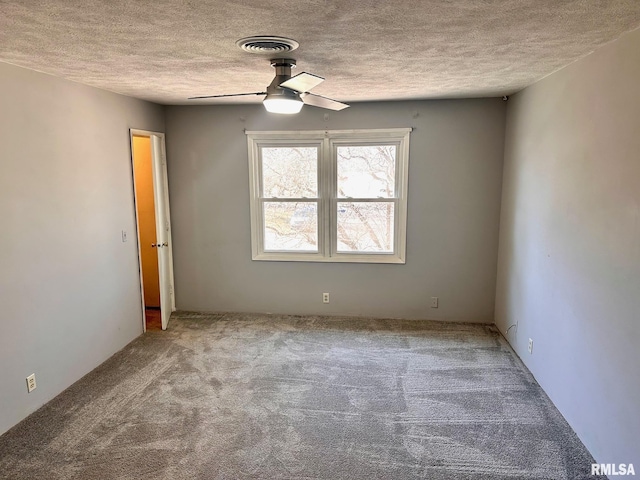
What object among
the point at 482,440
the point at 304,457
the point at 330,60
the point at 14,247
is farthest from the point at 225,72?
the point at 482,440

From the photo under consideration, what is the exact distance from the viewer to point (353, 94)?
3.89 meters

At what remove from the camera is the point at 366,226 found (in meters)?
4.68

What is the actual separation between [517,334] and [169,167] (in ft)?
13.5

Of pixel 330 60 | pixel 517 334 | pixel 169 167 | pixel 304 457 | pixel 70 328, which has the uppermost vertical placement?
pixel 330 60

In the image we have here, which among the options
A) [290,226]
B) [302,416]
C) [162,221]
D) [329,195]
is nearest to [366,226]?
[329,195]

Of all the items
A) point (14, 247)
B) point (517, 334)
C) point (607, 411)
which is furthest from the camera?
point (517, 334)

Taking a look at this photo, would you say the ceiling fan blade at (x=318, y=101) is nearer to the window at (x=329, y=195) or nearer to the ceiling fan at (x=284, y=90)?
the ceiling fan at (x=284, y=90)

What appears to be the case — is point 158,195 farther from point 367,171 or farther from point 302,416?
point 302,416

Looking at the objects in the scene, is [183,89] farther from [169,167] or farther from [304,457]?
[304,457]

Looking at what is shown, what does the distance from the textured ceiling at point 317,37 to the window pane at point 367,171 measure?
1.26 metres

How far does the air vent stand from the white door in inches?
96.9

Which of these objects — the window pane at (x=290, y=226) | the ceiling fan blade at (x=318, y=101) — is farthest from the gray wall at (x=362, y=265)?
the ceiling fan blade at (x=318, y=101)

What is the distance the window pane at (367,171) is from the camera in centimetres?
452

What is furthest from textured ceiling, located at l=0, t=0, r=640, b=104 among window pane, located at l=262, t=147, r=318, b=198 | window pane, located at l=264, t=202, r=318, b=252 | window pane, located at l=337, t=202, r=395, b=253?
window pane, located at l=264, t=202, r=318, b=252
